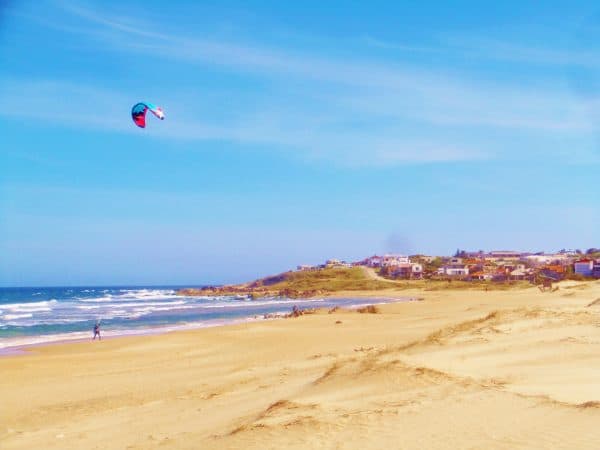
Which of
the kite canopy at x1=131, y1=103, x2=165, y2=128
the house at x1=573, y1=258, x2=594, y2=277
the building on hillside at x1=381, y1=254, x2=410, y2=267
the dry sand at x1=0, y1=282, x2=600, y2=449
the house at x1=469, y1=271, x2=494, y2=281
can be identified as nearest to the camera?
the dry sand at x1=0, y1=282, x2=600, y2=449

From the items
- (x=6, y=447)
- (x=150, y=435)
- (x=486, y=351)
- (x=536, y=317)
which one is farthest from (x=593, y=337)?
(x=6, y=447)

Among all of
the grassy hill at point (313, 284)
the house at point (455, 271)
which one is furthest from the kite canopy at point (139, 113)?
the house at point (455, 271)

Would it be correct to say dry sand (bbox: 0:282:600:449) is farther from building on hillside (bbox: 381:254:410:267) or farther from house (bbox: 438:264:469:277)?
building on hillside (bbox: 381:254:410:267)

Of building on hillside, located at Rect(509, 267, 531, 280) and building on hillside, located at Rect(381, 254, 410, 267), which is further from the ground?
building on hillside, located at Rect(381, 254, 410, 267)

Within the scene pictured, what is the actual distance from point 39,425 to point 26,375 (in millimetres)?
6388

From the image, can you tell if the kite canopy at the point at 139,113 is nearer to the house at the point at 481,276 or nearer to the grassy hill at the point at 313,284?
the grassy hill at the point at 313,284

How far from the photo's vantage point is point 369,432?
672cm

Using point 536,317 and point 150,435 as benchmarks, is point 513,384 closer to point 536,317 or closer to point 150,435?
point 150,435

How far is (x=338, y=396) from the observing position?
8.69m

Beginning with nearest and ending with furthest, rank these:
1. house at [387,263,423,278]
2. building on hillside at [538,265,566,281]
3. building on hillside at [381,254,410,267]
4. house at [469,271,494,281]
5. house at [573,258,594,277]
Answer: house at [573,258,594,277] → building on hillside at [538,265,566,281] → house at [469,271,494,281] → house at [387,263,423,278] → building on hillside at [381,254,410,267]

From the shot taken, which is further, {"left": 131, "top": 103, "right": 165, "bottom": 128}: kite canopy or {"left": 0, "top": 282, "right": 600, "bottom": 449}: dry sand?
{"left": 131, "top": 103, "right": 165, "bottom": 128}: kite canopy

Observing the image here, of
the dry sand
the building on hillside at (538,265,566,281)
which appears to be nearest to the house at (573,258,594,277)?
the building on hillside at (538,265,566,281)

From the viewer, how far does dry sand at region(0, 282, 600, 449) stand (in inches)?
263

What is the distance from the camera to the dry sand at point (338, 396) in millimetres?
Result: 6668
